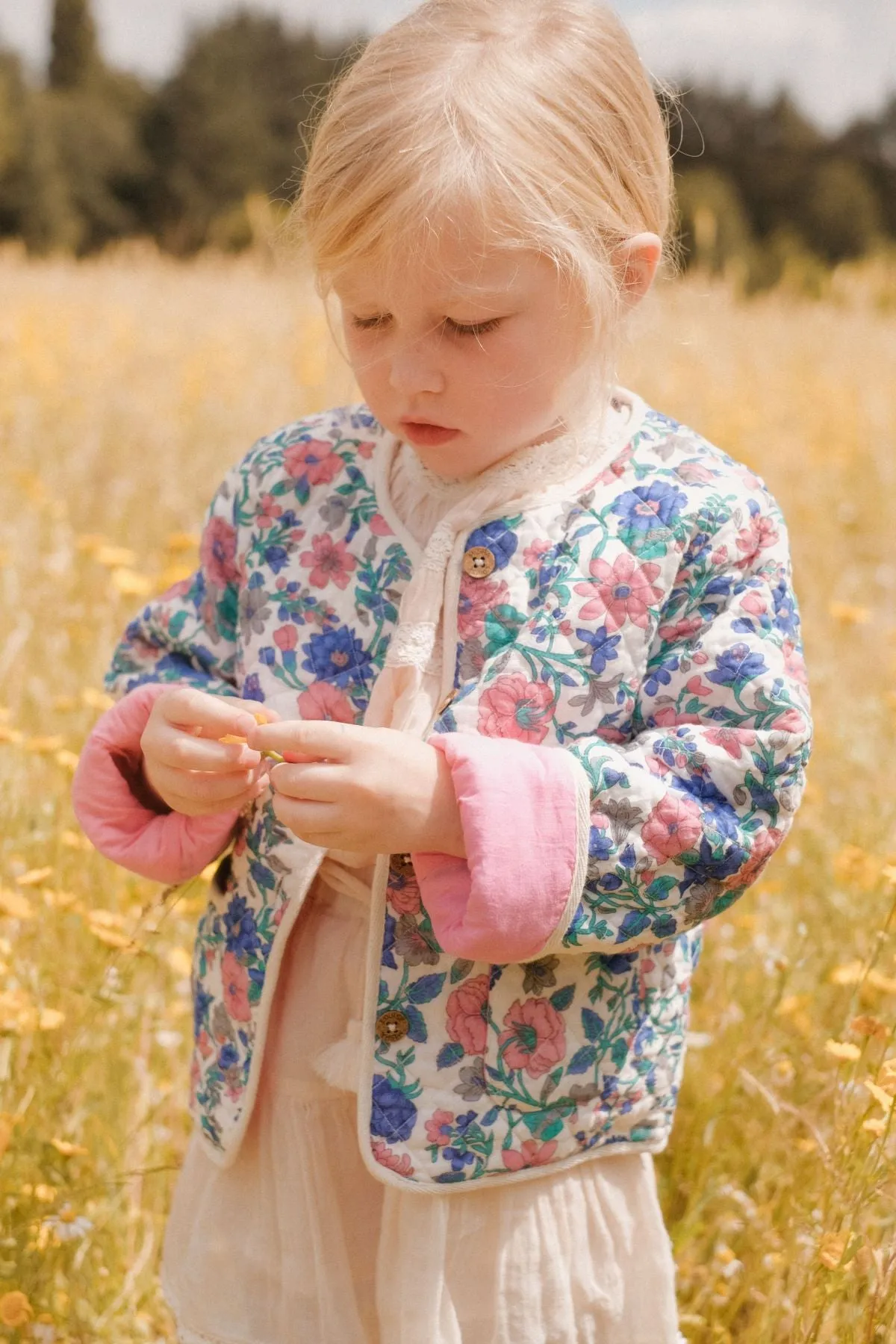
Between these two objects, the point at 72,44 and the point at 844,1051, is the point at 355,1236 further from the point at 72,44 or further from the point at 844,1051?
the point at 72,44

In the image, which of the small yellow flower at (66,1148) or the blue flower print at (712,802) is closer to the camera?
the blue flower print at (712,802)

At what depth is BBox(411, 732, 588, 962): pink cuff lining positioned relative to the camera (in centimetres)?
100

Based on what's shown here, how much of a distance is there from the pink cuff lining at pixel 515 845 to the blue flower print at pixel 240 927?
230 millimetres

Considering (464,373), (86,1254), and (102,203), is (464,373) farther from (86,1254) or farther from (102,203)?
(102,203)

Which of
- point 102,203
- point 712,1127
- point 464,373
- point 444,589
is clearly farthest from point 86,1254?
point 102,203

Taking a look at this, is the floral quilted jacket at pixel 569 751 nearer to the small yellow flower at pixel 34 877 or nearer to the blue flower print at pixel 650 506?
the blue flower print at pixel 650 506

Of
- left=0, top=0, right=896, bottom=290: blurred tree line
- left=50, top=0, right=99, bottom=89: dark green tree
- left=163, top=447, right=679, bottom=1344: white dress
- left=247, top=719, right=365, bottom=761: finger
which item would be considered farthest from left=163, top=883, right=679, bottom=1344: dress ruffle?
left=50, top=0, right=99, bottom=89: dark green tree

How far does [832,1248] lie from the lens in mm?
1145

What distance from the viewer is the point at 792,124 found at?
3219 centimetres

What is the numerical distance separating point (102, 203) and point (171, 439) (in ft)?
79.1

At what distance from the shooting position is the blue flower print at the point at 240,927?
3.88ft

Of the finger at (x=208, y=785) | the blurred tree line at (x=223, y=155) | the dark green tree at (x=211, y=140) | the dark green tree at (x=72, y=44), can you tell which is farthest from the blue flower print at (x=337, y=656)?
the dark green tree at (x=72, y=44)

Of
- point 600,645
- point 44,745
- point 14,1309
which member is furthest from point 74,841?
point 600,645

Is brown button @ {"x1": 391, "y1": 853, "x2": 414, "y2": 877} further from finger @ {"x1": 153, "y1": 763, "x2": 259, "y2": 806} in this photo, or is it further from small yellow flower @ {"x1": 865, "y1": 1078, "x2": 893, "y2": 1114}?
small yellow flower @ {"x1": 865, "y1": 1078, "x2": 893, "y2": 1114}
